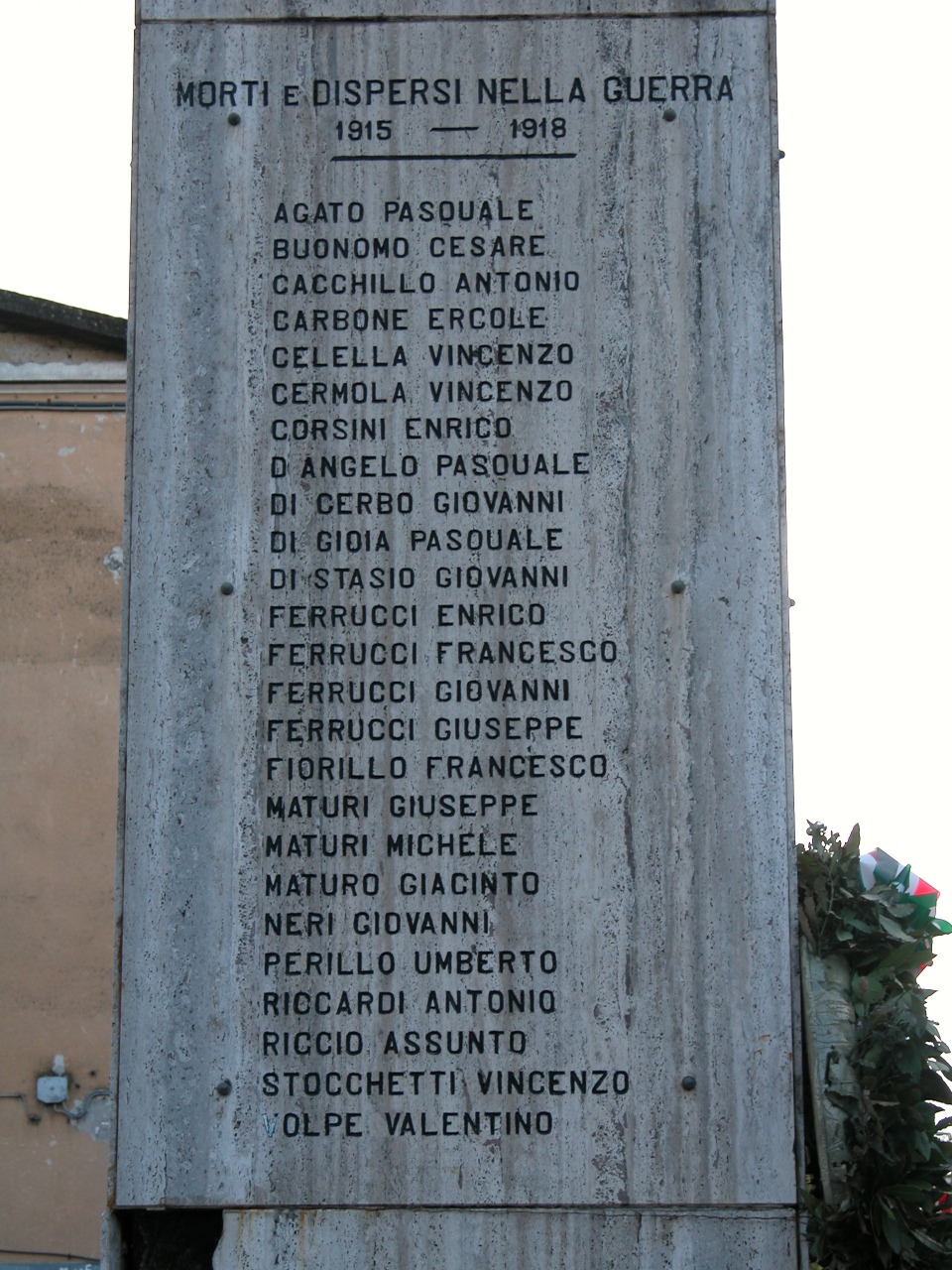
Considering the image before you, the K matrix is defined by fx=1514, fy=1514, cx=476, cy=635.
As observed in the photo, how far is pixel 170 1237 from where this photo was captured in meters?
3.79

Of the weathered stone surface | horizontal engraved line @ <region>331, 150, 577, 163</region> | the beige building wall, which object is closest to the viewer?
the weathered stone surface

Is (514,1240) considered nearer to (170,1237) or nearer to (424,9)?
(170,1237)

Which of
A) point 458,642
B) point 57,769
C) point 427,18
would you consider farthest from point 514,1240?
point 57,769

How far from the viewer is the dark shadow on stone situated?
3.77 meters

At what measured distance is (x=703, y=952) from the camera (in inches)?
151

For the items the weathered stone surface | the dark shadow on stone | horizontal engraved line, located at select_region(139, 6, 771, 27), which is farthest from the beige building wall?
the weathered stone surface

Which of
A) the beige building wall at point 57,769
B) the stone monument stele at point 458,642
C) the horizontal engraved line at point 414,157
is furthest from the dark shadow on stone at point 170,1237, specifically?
the beige building wall at point 57,769

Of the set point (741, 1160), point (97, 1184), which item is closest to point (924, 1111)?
point (741, 1160)

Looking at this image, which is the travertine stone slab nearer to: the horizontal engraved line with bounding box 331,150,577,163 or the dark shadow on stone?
the horizontal engraved line with bounding box 331,150,577,163

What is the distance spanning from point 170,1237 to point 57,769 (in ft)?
22.5

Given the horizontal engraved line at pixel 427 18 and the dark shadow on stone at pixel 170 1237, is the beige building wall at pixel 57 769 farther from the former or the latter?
the dark shadow on stone at pixel 170 1237

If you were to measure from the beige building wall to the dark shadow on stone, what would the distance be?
625cm

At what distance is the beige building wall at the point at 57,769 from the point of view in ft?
32.2

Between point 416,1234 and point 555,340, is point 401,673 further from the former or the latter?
point 416,1234
